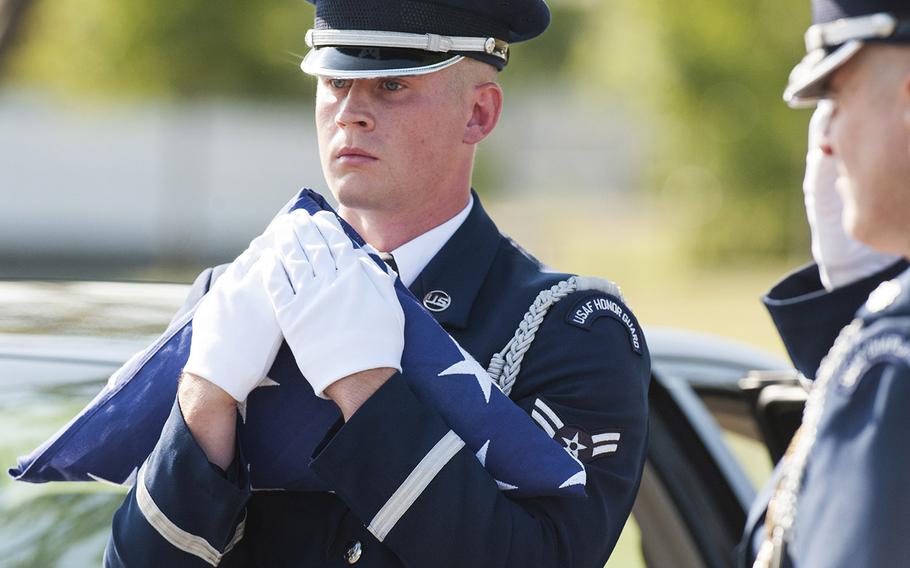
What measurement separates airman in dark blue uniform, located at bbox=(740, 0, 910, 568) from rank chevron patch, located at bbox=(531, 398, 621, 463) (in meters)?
0.39

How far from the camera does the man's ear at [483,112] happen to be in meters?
2.43

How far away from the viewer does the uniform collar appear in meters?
2.28

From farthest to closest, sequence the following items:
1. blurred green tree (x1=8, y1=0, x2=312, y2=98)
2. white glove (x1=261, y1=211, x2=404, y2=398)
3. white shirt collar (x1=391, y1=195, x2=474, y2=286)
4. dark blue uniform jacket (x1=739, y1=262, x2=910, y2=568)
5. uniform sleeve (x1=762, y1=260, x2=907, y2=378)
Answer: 1. blurred green tree (x1=8, y1=0, x2=312, y2=98)
2. white shirt collar (x1=391, y1=195, x2=474, y2=286)
3. uniform sleeve (x1=762, y1=260, x2=907, y2=378)
4. white glove (x1=261, y1=211, x2=404, y2=398)
5. dark blue uniform jacket (x1=739, y1=262, x2=910, y2=568)

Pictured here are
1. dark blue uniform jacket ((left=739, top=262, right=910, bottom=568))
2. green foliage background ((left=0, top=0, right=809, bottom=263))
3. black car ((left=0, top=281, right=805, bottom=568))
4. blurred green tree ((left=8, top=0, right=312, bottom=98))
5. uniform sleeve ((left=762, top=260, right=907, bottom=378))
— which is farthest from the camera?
green foliage background ((left=0, top=0, right=809, bottom=263))

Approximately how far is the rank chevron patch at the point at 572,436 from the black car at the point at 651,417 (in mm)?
808

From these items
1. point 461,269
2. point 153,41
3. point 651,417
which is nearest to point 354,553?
point 461,269

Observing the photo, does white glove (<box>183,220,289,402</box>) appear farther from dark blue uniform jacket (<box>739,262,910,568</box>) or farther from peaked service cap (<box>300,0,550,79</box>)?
dark blue uniform jacket (<box>739,262,910,568</box>)

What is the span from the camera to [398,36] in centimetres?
229

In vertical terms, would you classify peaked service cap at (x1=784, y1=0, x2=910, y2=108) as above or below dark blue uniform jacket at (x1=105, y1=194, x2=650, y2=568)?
above

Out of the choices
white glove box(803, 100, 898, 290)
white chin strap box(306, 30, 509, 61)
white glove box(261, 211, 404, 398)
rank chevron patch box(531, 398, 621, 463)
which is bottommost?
rank chevron patch box(531, 398, 621, 463)

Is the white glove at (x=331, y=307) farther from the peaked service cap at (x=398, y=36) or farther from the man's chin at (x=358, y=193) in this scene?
the peaked service cap at (x=398, y=36)

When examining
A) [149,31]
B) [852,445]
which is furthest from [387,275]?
[149,31]

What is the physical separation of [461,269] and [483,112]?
0.97 ft

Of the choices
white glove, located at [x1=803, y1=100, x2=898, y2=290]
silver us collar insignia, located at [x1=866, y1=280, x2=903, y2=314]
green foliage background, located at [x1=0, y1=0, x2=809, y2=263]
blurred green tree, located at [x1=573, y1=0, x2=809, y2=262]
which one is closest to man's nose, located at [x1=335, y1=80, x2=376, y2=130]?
white glove, located at [x1=803, y1=100, x2=898, y2=290]
